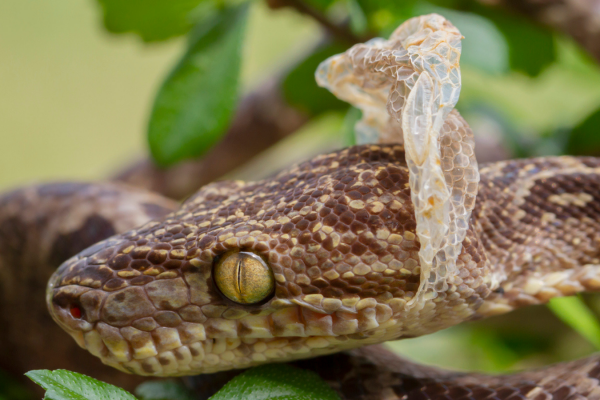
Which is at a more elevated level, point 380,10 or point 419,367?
point 380,10

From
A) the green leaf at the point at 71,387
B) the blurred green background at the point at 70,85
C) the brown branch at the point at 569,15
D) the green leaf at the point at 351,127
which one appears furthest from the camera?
the blurred green background at the point at 70,85

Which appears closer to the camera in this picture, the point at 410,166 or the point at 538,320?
the point at 410,166

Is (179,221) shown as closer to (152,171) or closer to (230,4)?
(230,4)

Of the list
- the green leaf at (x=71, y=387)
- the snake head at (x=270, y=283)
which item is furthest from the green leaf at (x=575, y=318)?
the green leaf at (x=71, y=387)

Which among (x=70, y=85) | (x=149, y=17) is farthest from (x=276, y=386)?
(x=70, y=85)

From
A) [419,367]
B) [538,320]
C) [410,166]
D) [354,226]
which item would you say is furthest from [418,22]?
[538,320]

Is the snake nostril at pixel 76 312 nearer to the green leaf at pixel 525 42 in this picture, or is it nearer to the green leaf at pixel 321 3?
the green leaf at pixel 321 3

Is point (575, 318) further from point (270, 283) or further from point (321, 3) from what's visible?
point (321, 3)

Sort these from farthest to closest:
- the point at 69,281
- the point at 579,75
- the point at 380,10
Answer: the point at 579,75 < the point at 380,10 < the point at 69,281
